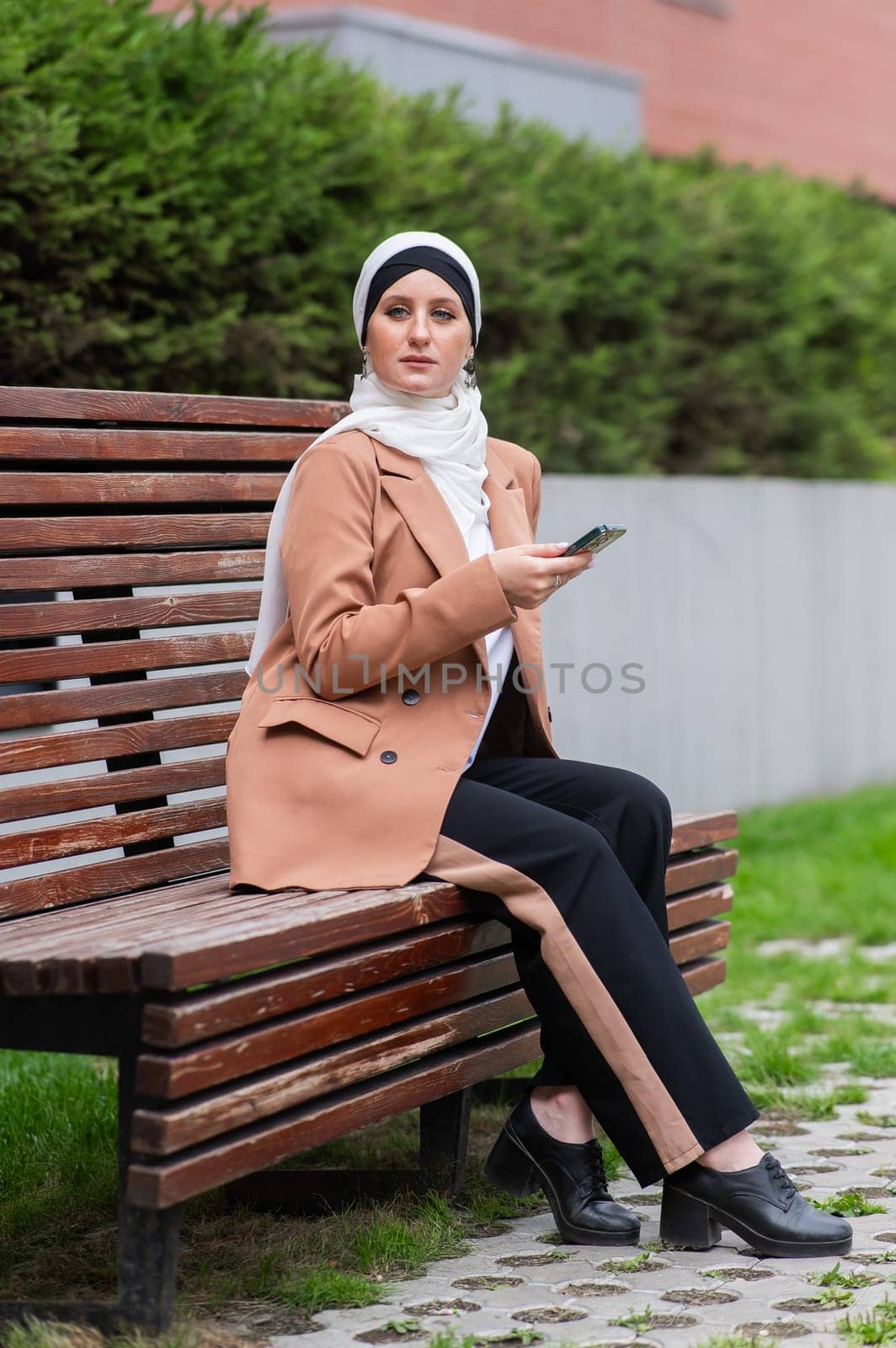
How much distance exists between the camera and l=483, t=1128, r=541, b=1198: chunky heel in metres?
3.36

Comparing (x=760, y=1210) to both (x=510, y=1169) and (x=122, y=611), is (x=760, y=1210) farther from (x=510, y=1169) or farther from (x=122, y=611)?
(x=122, y=611)

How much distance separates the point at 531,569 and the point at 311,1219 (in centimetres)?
128

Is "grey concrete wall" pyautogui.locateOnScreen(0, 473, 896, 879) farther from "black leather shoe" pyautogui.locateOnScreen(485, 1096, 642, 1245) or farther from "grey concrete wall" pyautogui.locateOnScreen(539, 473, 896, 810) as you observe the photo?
"black leather shoe" pyautogui.locateOnScreen(485, 1096, 642, 1245)

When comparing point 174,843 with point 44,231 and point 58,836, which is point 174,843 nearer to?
point 58,836

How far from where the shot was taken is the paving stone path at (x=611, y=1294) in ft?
9.21

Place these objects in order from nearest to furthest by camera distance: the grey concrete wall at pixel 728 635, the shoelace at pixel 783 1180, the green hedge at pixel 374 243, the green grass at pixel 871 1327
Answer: the green grass at pixel 871 1327
the shoelace at pixel 783 1180
the green hedge at pixel 374 243
the grey concrete wall at pixel 728 635

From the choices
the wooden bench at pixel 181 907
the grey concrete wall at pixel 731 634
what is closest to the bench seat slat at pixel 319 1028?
the wooden bench at pixel 181 907

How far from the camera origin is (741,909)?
648 cm

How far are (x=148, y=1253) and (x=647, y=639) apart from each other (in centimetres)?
580

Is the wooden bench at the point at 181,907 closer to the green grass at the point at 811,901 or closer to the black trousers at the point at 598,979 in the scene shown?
the black trousers at the point at 598,979

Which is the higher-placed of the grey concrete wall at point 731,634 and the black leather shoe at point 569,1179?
the grey concrete wall at point 731,634

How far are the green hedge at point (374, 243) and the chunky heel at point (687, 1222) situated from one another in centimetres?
292

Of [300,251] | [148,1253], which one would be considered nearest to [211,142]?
[300,251]

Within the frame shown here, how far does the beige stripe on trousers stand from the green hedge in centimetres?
242
